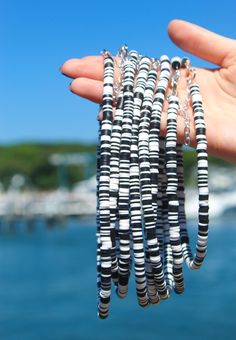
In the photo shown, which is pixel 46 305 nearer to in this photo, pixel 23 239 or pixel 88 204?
pixel 23 239

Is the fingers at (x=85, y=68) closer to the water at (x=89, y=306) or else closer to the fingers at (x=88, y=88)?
the fingers at (x=88, y=88)

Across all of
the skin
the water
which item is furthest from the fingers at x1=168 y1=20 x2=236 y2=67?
the water

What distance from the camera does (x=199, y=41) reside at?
1198 mm

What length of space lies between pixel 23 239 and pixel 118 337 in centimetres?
1961

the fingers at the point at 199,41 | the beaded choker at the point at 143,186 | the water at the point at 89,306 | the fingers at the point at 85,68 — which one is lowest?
the water at the point at 89,306

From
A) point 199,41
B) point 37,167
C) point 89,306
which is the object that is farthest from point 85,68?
point 37,167

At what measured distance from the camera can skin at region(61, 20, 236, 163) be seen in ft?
3.85

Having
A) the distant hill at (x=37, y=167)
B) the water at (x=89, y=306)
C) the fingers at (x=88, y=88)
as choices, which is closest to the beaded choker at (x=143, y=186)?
the fingers at (x=88, y=88)

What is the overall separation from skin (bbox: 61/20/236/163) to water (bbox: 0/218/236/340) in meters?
6.49

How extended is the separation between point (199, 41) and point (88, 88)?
0.19m

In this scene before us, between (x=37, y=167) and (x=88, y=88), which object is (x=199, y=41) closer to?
(x=88, y=88)

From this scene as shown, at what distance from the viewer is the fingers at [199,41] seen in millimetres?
1196

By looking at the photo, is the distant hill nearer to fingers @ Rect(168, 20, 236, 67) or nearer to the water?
the water

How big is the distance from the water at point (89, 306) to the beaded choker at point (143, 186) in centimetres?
649
